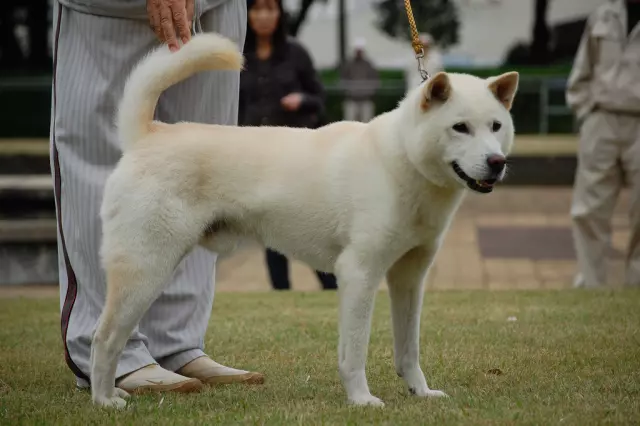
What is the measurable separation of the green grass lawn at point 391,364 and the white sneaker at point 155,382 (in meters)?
0.08

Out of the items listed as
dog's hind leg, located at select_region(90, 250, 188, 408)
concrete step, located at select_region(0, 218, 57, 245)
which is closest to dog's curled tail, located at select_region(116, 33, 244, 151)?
dog's hind leg, located at select_region(90, 250, 188, 408)

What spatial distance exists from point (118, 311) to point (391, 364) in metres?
1.38

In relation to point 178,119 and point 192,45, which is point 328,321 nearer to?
point 178,119

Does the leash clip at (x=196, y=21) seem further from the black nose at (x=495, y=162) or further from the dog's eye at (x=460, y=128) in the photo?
the black nose at (x=495, y=162)

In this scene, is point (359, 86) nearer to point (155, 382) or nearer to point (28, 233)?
point (28, 233)

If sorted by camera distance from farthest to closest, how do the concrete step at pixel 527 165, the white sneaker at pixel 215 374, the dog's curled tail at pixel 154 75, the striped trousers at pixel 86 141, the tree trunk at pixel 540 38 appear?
the tree trunk at pixel 540 38 < the concrete step at pixel 527 165 < the white sneaker at pixel 215 374 < the striped trousers at pixel 86 141 < the dog's curled tail at pixel 154 75

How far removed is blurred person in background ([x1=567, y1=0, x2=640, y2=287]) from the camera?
27.6ft

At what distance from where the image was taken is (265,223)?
13.2 ft

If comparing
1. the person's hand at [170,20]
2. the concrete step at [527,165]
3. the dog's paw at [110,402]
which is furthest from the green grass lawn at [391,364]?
the concrete step at [527,165]

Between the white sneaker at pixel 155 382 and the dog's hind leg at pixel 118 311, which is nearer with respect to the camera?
the dog's hind leg at pixel 118 311

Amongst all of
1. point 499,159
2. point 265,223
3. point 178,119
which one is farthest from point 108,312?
point 499,159

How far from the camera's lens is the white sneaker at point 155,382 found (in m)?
4.26

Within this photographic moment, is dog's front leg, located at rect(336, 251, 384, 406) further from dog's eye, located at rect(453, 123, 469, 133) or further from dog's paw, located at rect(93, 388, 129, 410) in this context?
dog's paw, located at rect(93, 388, 129, 410)

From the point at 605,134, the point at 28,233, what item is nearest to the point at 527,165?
the point at 605,134
